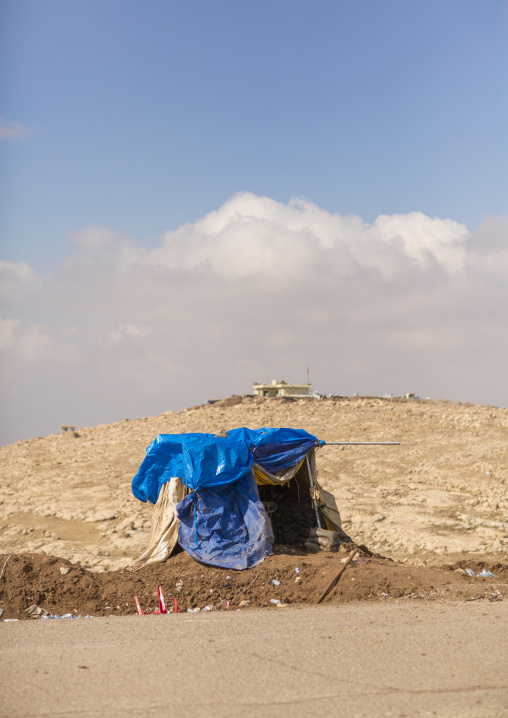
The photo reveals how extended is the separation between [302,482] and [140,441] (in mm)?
15679

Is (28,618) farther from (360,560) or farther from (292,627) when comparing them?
(360,560)

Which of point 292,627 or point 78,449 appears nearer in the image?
point 292,627

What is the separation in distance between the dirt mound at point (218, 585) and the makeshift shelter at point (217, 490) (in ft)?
1.12

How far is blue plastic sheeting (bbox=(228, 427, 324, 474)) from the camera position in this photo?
11.4 m

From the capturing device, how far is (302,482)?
13055mm

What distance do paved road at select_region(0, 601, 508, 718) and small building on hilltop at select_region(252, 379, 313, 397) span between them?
1067 inches

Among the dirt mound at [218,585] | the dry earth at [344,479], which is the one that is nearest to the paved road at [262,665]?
the dirt mound at [218,585]

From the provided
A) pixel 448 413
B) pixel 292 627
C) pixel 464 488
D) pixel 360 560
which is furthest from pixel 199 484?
pixel 448 413

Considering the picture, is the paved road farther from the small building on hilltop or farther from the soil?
the small building on hilltop

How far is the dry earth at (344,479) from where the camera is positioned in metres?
15.8

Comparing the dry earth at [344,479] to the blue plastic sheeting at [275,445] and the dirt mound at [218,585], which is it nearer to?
the dirt mound at [218,585]

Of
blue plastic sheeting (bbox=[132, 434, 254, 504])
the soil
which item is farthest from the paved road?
blue plastic sheeting (bbox=[132, 434, 254, 504])

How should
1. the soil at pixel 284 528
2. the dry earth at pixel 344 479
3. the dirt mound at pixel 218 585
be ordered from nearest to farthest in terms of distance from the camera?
the dirt mound at pixel 218 585 → the soil at pixel 284 528 → the dry earth at pixel 344 479

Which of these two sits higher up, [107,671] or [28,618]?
[107,671]
